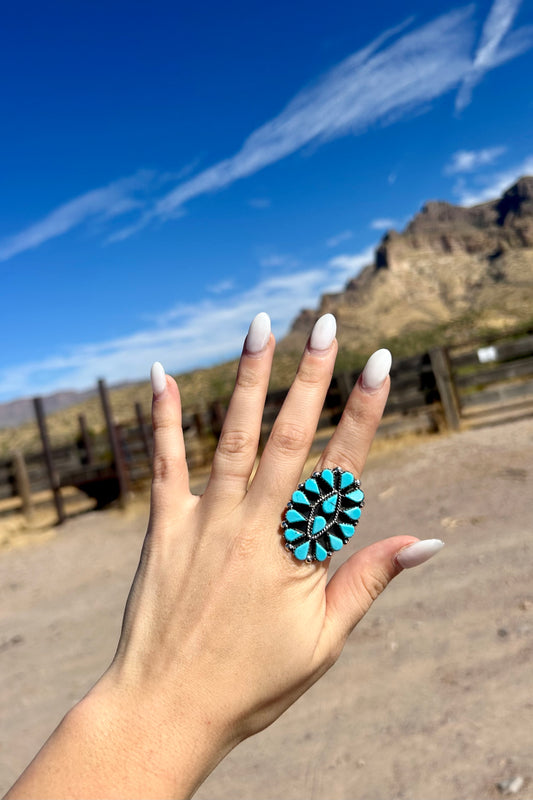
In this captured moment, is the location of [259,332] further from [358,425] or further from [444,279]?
[444,279]

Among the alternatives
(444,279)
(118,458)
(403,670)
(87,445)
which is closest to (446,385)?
(118,458)

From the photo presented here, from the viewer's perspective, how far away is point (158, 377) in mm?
1439

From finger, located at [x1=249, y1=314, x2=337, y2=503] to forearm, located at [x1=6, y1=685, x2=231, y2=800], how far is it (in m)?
0.48

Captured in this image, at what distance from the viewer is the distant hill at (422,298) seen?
43062mm

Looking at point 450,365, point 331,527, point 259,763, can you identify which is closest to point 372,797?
point 259,763

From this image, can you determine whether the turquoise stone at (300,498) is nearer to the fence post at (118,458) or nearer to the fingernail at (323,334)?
the fingernail at (323,334)

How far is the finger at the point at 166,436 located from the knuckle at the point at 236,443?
10cm

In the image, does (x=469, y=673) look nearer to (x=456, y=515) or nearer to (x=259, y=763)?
(x=259, y=763)

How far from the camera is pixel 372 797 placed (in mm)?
2184

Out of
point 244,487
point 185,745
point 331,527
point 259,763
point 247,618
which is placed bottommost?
point 259,763

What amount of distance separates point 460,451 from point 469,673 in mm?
5088

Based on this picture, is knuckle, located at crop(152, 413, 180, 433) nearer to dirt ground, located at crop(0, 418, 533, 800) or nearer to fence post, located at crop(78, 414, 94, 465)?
dirt ground, located at crop(0, 418, 533, 800)

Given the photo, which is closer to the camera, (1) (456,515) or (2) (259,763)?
(2) (259,763)

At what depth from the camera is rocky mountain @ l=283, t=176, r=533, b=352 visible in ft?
195
